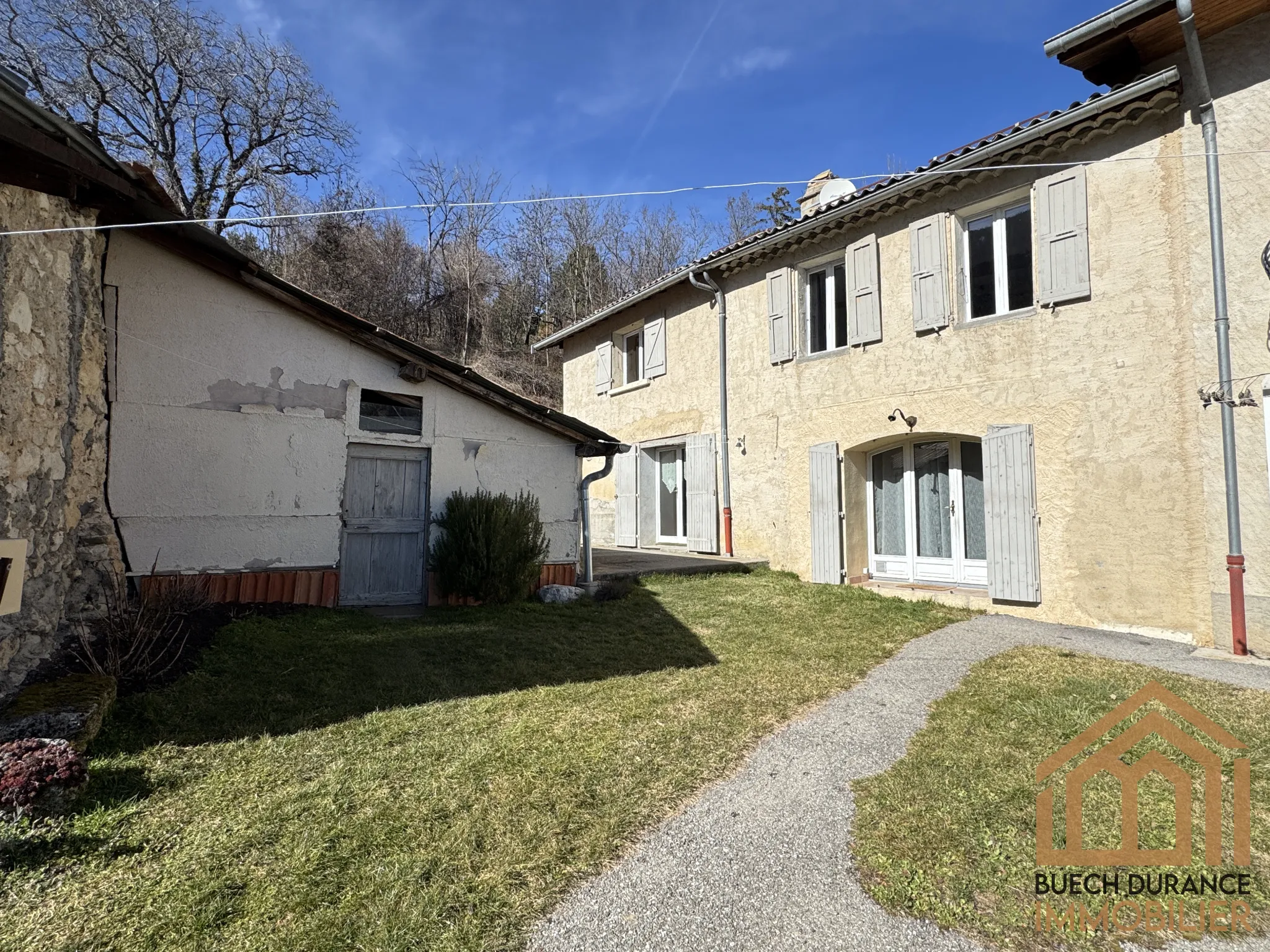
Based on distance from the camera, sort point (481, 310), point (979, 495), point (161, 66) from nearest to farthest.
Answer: point (979, 495) < point (161, 66) < point (481, 310)

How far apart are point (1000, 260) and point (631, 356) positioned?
7.12 meters

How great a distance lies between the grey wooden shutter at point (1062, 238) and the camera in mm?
6488

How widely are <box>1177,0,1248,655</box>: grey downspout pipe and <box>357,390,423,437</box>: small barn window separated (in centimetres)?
760

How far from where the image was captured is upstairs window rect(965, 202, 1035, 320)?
7160mm

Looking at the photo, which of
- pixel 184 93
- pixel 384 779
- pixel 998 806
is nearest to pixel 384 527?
pixel 384 779

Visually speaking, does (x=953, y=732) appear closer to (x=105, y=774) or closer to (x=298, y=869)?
(x=298, y=869)

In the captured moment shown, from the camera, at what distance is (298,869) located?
2250 mm

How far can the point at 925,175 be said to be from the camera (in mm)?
7258

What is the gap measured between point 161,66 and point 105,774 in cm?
1946

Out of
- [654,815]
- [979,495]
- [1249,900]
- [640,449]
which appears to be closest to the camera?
[1249,900]

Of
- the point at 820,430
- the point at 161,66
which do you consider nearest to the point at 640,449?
the point at 820,430

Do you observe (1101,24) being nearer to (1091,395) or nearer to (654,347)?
(1091,395)

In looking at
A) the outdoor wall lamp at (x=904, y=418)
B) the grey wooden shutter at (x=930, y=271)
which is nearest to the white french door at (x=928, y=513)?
the outdoor wall lamp at (x=904, y=418)

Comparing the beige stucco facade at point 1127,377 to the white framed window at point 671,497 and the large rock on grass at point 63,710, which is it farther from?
the large rock on grass at point 63,710
